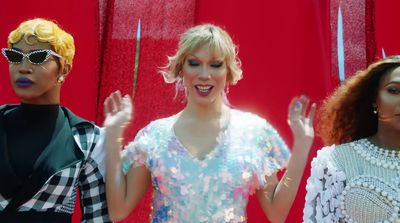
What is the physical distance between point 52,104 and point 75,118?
4.1 inches

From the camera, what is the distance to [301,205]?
3.02m

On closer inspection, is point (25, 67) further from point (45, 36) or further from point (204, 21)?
point (204, 21)

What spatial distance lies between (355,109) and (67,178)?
1.17m

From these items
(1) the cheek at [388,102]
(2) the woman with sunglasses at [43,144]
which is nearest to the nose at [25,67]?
(2) the woman with sunglasses at [43,144]

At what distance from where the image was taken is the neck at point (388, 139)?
87.1 inches

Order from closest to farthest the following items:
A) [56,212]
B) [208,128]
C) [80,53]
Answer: [56,212]
[208,128]
[80,53]

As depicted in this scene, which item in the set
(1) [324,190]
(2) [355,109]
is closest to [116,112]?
(1) [324,190]

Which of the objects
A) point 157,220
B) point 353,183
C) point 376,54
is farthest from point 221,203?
point 376,54

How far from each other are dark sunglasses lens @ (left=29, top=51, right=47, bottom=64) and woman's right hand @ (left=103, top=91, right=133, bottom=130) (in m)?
0.27

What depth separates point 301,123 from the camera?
2090mm

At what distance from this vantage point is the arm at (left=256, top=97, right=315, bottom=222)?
2.08 metres

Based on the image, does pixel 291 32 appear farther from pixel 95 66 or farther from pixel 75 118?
pixel 75 118

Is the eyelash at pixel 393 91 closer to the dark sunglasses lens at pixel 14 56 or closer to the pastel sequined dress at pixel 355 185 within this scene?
the pastel sequined dress at pixel 355 185

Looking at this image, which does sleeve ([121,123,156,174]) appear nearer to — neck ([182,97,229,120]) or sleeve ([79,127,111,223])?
sleeve ([79,127,111,223])
